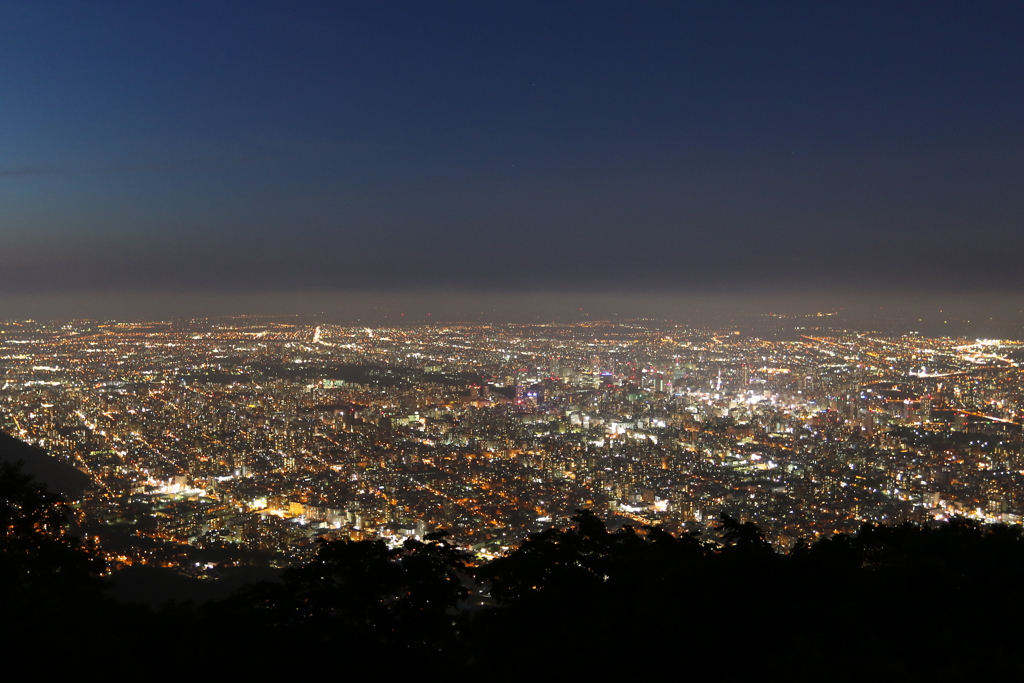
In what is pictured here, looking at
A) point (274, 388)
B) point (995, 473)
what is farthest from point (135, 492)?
point (995, 473)

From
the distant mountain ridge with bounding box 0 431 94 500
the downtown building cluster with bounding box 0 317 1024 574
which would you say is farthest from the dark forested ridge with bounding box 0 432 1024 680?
the distant mountain ridge with bounding box 0 431 94 500

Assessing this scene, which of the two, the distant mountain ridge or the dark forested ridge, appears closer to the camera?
the dark forested ridge

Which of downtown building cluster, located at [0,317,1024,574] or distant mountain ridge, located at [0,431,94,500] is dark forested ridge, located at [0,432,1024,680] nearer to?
downtown building cluster, located at [0,317,1024,574]

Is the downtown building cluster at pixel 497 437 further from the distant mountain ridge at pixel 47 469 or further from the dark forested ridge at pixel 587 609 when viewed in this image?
the dark forested ridge at pixel 587 609

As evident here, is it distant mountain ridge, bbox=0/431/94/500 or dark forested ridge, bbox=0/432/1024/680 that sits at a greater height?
dark forested ridge, bbox=0/432/1024/680

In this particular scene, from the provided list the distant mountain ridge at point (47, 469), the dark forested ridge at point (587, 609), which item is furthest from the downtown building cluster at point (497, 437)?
the dark forested ridge at point (587, 609)

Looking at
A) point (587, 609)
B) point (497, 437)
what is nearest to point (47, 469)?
point (497, 437)
